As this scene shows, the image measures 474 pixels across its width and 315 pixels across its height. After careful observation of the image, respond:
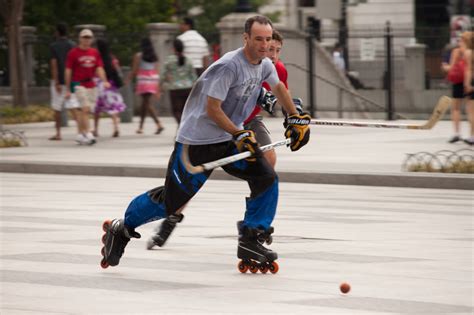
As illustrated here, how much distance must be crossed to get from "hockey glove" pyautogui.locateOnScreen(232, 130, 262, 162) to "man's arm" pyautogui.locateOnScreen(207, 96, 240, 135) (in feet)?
0.16

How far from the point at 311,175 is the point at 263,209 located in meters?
6.89

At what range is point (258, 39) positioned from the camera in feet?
26.8

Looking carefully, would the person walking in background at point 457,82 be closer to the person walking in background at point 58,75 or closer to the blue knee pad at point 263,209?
the person walking in background at point 58,75

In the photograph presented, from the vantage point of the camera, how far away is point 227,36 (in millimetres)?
28062

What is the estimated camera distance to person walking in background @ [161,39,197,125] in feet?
63.5

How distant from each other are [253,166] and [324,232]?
2248mm

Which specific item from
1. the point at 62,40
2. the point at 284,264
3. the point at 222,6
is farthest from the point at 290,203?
the point at 222,6

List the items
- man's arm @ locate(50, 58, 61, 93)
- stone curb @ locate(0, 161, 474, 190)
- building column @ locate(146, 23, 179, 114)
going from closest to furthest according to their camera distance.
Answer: stone curb @ locate(0, 161, 474, 190) < man's arm @ locate(50, 58, 61, 93) < building column @ locate(146, 23, 179, 114)

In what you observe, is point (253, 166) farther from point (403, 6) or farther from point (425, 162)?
point (403, 6)

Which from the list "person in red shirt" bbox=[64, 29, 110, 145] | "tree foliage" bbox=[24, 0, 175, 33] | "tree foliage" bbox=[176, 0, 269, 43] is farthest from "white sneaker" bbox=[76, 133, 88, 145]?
"tree foliage" bbox=[176, 0, 269, 43]

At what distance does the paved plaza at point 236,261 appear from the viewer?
7.15 m

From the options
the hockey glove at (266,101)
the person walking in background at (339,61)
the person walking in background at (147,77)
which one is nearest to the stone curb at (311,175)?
the person walking in background at (147,77)

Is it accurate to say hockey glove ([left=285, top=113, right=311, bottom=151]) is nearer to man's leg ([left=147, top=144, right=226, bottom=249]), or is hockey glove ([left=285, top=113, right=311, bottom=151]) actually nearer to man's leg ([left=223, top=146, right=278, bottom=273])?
man's leg ([left=223, top=146, right=278, bottom=273])

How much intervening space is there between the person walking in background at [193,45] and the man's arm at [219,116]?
11.9 m
